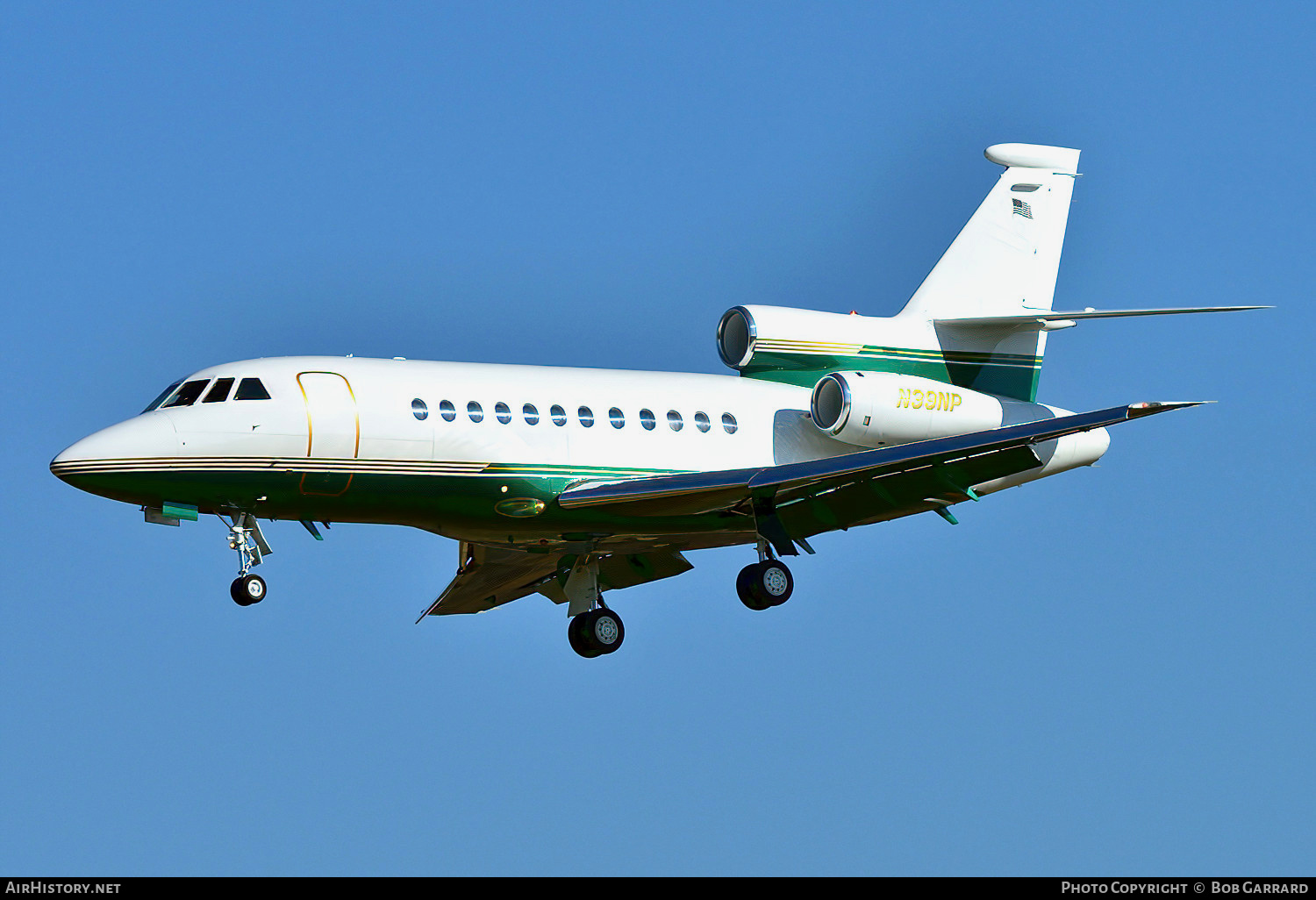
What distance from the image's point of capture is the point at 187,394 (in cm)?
2881

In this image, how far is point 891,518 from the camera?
3328 cm

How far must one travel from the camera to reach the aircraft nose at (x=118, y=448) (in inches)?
1097

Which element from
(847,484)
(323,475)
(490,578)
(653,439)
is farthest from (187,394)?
(847,484)

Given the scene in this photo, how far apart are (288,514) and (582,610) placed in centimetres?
659

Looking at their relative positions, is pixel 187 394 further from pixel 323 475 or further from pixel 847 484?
pixel 847 484

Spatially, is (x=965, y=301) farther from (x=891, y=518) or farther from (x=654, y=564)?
(x=654, y=564)

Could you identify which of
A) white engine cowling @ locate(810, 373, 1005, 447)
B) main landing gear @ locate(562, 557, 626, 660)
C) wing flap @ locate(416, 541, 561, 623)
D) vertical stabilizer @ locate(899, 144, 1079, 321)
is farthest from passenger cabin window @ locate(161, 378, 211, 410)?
vertical stabilizer @ locate(899, 144, 1079, 321)

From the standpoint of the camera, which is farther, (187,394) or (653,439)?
(653,439)

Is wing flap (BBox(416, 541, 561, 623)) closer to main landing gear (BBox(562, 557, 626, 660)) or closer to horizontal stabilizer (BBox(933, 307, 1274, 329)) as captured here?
main landing gear (BBox(562, 557, 626, 660))

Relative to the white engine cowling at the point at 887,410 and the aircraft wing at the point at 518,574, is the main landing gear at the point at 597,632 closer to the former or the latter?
the aircraft wing at the point at 518,574

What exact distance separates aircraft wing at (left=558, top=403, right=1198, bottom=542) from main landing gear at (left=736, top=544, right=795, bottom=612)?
1.23 ft

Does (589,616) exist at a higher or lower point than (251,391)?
lower

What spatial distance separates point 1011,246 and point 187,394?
15.3 meters
